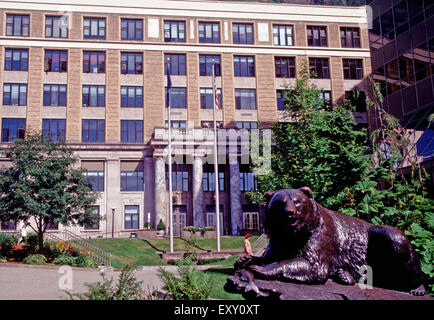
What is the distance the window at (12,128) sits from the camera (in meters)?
45.3

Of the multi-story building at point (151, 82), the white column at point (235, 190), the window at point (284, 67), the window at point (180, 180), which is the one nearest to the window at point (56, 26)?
the multi-story building at point (151, 82)

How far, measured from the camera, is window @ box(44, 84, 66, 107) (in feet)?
153

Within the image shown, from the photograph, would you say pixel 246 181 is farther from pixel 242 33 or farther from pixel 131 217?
pixel 242 33

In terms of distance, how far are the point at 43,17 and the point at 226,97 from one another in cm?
2312

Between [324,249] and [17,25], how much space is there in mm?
52807

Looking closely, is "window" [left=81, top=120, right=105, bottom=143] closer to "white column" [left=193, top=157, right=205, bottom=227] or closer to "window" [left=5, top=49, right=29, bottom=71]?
"window" [left=5, top=49, right=29, bottom=71]

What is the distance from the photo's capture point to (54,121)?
46438 mm

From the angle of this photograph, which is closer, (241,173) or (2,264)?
(2,264)

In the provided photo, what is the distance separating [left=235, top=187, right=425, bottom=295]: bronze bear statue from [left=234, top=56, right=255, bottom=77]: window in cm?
4817

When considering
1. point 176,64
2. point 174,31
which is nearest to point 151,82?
point 176,64

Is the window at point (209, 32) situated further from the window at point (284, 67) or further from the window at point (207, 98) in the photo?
the window at point (284, 67)

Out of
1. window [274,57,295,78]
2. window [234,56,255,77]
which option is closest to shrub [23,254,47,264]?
window [234,56,255,77]
